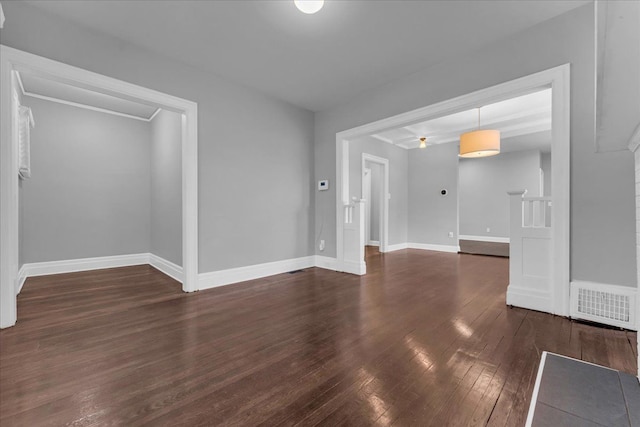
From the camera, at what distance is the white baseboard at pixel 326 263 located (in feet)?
14.0

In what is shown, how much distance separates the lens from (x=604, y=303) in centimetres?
215

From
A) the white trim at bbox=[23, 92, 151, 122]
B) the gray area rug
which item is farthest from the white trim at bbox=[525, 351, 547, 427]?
the white trim at bbox=[23, 92, 151, 122]

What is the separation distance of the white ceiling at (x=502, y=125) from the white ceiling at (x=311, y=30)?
4.53 ft

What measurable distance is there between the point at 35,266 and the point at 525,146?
408 inches

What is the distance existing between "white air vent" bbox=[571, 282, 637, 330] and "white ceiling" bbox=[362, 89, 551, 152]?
289 cm

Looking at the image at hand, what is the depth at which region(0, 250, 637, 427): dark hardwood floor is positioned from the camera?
4.02ft

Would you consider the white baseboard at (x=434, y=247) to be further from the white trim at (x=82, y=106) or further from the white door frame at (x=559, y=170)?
the white trim at (x=82, y=106)

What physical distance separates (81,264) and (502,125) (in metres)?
8.09

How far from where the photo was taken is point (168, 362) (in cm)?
164

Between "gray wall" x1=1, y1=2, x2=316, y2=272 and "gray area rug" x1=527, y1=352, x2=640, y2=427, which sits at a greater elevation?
"gray wall" x1=1, y1=2, x2=316, y2=272

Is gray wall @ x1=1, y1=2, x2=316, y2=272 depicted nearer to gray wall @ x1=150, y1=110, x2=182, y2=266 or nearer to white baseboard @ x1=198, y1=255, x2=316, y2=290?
white baseboard @ x1=198, y1=255, x2=316, y2=290

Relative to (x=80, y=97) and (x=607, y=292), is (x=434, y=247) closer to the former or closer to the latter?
(x=607, y=292)

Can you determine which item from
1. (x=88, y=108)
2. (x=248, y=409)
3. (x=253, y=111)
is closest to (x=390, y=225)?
(x=253, y=111)

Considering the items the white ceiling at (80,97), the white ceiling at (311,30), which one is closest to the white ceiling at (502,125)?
the white ceiling at (311,30)
